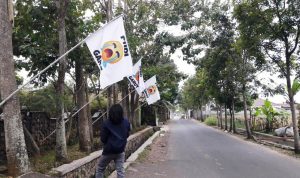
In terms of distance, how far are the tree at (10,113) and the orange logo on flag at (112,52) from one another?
2.29 meters

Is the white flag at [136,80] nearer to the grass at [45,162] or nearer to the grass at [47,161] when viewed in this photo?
the grass at [47,161]

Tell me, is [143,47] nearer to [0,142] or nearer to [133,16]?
[133,16]

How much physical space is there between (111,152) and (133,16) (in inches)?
707

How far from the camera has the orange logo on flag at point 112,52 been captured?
31.6 ft

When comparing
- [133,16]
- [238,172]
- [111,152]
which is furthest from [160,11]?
[111,152]

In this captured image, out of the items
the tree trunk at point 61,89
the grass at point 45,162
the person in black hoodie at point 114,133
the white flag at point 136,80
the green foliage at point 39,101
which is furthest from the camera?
the white flag at point 136,80

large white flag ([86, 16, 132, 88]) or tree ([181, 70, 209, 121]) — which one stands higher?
tree ([181, 70, 209, 121])

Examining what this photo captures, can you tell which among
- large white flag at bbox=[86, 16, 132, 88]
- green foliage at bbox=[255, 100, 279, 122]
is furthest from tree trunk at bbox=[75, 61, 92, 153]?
green foliage at bbox=[255, 100, 279, 122]

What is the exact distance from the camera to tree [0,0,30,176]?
25.5ft

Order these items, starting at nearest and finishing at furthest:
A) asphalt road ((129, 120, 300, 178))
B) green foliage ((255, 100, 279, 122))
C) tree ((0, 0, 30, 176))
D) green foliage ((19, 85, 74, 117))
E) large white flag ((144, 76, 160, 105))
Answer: tree ((0, 0, 30, 176))
asphalt road ((129, 120, 300, 178))
green foliage ((19, 85, 74, 117))
large white flag ((144, 76, 160, 105))
green foliage ((255, 100, 279, 122))

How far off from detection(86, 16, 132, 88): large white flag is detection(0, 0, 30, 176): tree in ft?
6.31

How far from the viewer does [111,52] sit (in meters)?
9.77

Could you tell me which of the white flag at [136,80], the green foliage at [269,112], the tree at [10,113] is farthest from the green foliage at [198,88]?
the tree at [10,113]

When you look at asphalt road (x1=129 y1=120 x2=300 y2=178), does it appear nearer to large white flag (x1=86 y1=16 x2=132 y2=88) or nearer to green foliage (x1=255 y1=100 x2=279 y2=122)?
large white flag (x1=86 y1=16 x2=132 y2=88)
